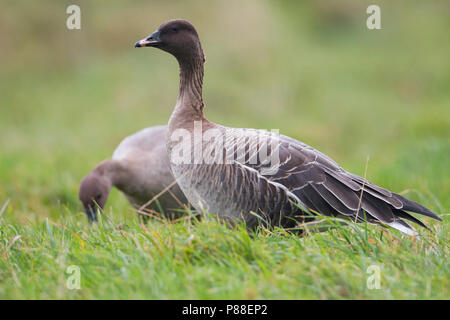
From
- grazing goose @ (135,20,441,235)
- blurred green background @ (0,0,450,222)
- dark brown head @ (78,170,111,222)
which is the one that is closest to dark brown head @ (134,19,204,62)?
grazing goose @ (135,20,441,235)

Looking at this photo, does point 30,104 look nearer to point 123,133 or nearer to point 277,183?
point 123,133

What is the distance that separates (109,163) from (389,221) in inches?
133

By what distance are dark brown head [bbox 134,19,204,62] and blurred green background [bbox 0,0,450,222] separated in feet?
12.6

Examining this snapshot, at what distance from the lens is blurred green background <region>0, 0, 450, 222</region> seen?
34.7 ft

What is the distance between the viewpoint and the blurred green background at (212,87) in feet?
34.7

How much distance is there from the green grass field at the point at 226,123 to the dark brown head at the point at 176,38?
1.57 metres

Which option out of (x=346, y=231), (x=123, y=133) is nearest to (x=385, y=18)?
(x=123, y=133)

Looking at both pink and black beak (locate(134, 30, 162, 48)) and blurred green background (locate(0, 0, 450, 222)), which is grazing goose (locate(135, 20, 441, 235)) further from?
blurred green background (locate(0, 0, 450, 222))

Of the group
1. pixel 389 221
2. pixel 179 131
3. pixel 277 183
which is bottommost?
pixel 389 221

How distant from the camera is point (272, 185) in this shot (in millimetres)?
4312

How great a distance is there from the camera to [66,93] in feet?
45.3

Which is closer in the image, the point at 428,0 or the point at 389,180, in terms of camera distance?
the point at 389,180

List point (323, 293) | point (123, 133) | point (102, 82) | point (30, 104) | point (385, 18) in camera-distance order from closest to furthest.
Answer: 1. point (323, 293)
2. point (123, 133)
3. point (30, 104)
4. point (102, 82)
5. point (385, 18)

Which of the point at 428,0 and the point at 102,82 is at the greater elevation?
the point at 428,0
